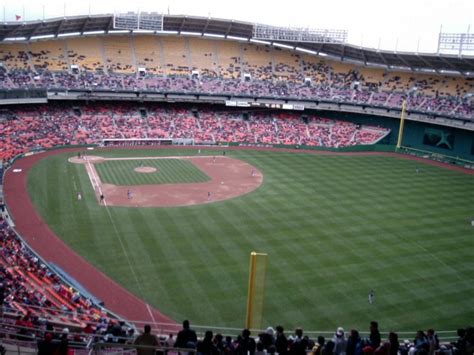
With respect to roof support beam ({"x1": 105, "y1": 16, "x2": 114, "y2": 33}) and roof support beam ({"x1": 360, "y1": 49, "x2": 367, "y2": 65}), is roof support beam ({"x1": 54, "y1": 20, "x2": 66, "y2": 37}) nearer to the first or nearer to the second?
roof support beam ({"x1": 105, "y1": 16, "x2": 114, "y2": 33})

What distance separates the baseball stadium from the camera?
20.2 meters

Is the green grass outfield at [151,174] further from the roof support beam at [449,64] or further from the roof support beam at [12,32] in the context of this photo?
the roof support beam at [449,64]

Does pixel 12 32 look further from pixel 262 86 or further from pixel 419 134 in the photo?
pixel 419 134

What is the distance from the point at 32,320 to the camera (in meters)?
13.7

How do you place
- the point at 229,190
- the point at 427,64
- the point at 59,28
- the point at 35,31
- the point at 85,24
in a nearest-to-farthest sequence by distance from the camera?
the point at 229,190
the point at 35,31
the point at 59,28
the point at 85,24
the point at 427,64

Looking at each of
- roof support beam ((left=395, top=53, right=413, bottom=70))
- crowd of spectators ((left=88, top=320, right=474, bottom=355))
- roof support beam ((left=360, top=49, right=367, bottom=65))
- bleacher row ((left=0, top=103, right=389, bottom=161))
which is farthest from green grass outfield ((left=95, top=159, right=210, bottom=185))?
roof support beam ((left=395, top=53, right=413, bottom=70))

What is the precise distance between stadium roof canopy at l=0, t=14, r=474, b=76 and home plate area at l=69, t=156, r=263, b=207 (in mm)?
19277

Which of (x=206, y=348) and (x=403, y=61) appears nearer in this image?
(x=206, y=348)

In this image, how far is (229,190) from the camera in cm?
4169

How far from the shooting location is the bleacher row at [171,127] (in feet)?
182

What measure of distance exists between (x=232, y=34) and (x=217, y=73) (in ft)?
21.1

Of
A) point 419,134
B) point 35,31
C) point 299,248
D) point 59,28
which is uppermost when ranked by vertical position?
point 59,28

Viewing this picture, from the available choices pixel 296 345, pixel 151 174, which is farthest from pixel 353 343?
pixel 151 174

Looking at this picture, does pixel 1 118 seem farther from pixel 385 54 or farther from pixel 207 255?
pixel 385 54
